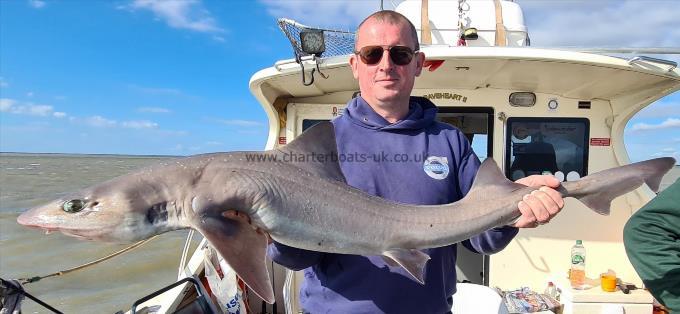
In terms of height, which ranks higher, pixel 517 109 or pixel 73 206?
pixel 517 109

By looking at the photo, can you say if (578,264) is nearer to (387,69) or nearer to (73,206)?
(387,69)

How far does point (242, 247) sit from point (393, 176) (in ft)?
2.71

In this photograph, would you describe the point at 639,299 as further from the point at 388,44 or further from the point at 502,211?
the point at 388,44

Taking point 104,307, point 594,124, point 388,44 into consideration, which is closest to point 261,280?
point 388,44

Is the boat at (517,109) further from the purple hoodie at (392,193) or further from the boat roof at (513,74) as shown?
the purple hoodie at (392,193)

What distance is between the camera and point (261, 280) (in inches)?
76.5

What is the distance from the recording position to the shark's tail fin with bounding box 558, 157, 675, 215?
2.34 metres

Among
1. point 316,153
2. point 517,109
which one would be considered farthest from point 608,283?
point 316,153

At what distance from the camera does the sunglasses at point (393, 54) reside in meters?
2.39

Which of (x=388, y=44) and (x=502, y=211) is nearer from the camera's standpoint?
(x=502, y=211)

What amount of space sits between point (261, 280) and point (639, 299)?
4.73m

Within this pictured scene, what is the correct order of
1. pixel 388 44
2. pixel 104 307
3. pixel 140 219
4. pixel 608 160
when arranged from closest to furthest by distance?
pixel 140 219 < pixel 388 44 < pixel 608 160 < pixel 104 307

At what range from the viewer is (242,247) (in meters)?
1.92

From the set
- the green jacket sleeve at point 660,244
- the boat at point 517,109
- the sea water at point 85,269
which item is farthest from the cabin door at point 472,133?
the sea water at point 85,269
